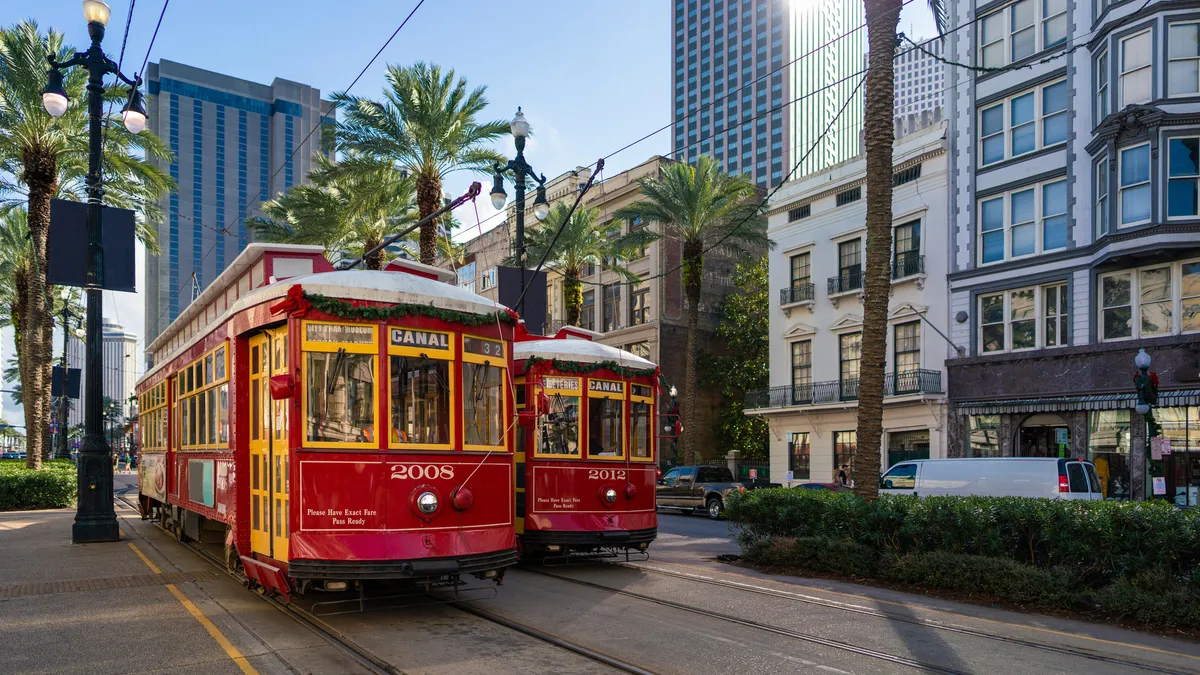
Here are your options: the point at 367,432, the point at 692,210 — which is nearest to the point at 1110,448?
the point at 692,210

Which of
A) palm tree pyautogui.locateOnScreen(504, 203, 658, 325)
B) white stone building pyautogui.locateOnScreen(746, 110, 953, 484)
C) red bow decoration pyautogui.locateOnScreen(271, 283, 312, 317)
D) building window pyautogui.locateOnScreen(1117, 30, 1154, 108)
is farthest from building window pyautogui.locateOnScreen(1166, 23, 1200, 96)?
red bow decoration pyautogui.locateOnScreen(271, 283, 312, 317)

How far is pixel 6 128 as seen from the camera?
24.2 m

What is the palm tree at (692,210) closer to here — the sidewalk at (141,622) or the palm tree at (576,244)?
the palm tree at (576,244)

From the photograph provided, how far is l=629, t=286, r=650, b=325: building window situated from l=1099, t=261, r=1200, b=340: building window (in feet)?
83.2

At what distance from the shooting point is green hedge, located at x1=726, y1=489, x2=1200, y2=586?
9853 millimetres

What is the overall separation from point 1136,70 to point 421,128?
19459mm

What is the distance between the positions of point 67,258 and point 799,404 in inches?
1082

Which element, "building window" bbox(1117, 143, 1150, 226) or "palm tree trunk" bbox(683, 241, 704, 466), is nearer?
"building window" bbox(1117, 143, 1150, 226)

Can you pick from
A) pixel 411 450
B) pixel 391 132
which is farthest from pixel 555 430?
pixel 391 132

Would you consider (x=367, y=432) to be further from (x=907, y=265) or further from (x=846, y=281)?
(x=846, y=281)

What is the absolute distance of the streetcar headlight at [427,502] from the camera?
8.89 metres

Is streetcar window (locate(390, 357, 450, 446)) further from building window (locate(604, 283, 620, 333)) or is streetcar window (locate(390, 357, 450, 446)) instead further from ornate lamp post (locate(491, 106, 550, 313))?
building window (locate(604, 283, 620, 333))

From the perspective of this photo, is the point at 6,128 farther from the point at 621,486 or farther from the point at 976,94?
the point at 976,94

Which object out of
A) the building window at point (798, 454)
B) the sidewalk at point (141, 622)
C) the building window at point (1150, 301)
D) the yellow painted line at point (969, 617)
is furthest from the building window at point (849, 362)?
the sidewalk at point (141, 622)
